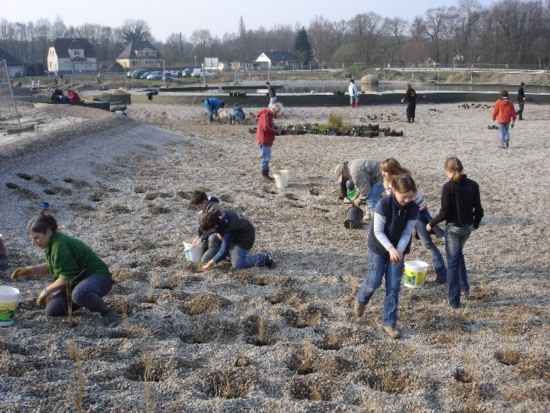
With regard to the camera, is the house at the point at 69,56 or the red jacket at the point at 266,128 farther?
the house at the point at 69,56

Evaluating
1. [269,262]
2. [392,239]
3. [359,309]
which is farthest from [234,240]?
[392,239]

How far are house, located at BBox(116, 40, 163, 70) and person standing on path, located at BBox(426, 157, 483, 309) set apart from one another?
112412mm

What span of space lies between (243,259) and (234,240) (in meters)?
0.25

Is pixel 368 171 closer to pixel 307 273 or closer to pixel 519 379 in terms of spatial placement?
pixel 307 273

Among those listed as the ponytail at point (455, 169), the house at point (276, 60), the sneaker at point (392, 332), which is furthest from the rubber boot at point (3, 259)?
the house at point (276, 60)

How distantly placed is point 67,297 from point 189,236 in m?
3.33

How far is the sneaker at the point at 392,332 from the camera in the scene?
219 inches

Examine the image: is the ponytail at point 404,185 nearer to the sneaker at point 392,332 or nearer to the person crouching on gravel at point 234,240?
the sneaker at point 392,332

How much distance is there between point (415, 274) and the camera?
677 centimetres

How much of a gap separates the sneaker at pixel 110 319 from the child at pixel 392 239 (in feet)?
7.61

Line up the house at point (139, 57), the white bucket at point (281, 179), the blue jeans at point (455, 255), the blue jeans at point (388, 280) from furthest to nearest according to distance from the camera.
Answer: the house at point (139, 57), the white bucket at point (281, 179), the blue jeans at point (455, 255), the blue jeans at point (388, 280)

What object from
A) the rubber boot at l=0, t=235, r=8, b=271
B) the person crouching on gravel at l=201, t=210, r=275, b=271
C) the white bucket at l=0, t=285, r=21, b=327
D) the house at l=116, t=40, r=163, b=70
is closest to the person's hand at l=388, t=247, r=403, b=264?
the person crouching on gravel at l=201, t=210, r=275, b=271

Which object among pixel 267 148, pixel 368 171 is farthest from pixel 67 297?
pixel 267 148

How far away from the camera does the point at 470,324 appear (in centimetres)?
590
